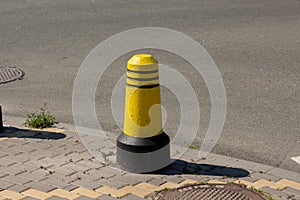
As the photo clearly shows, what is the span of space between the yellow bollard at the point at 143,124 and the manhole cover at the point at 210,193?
56cm

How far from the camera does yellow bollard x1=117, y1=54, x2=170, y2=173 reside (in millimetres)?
6410

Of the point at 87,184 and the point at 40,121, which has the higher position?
the point at 40,121

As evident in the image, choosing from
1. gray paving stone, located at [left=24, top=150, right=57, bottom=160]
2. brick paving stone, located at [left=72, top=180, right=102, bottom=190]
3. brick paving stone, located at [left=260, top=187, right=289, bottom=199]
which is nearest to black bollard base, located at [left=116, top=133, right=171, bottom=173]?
brick paving stone, located at [left=72, top=180, right=102, bottom=190]

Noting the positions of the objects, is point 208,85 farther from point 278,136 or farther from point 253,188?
point 253,188

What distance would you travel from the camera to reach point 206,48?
11.4 m

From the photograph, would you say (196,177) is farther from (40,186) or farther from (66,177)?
(40,186)

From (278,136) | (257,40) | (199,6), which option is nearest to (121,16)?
(199,6)

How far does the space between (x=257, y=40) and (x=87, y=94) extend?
151 inches

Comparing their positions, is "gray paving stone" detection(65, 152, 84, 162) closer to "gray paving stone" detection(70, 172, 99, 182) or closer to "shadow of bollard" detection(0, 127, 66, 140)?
"gray paving stone" detection(70, 172, 99, 182)

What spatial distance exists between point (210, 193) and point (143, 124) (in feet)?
3.18

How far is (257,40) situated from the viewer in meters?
11.8

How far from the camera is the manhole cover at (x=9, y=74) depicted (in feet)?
32.7

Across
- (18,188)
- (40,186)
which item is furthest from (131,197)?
(18,188)

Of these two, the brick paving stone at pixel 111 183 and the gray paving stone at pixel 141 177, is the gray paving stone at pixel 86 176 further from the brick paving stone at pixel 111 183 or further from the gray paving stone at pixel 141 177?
the gray paving stone at pixel 141 177
